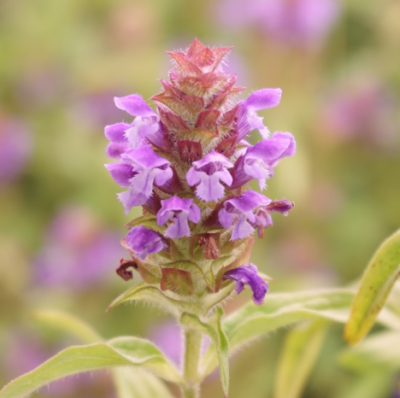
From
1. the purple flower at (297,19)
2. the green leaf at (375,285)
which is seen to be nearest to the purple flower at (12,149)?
the purple flower at (297,19)

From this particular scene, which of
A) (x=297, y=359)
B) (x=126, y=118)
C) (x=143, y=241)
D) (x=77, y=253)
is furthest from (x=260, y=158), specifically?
(x=126, y=118)

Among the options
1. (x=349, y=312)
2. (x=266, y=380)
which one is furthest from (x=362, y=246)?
(x=349, y=312)

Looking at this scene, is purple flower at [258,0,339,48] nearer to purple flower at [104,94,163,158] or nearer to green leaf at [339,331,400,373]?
green leaf at [339,331,400,373]

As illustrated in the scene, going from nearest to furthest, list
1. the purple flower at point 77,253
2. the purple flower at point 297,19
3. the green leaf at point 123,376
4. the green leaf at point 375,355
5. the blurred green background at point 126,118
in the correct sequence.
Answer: the green leaf at point 123,376 < the green leaf at point 375,355 < the blurred green background at point 126,118 < the purple flower at point 77,253 < the purple flower at point 297,19

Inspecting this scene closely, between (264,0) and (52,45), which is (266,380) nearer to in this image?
(264,0)

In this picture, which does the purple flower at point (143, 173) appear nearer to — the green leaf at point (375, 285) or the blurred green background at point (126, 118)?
the green leaf at point (375, 285)
